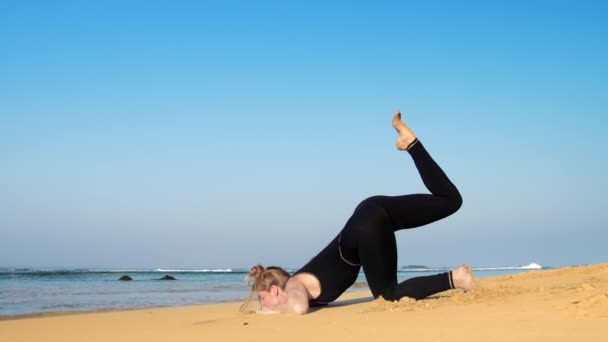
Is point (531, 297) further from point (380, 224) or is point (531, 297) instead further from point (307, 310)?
point (307, 310)

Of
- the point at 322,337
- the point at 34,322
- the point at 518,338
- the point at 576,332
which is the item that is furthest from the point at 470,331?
the point at 34,322

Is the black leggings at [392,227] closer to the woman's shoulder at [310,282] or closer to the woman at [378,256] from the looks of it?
the woman at [378,256]

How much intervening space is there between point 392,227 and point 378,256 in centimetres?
30

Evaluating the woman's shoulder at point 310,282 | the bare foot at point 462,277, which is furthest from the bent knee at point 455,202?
the woman's shoulder at point 310,282

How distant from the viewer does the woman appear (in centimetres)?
482

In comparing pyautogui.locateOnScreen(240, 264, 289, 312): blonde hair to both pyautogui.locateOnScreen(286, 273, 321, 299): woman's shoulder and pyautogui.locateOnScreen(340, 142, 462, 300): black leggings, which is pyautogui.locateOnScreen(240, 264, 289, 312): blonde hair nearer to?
pyautogui.locateOnScreen(286, 273, 321, 299): woman's shoulder

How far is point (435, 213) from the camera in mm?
4914

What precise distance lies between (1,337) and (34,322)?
3.30 ft

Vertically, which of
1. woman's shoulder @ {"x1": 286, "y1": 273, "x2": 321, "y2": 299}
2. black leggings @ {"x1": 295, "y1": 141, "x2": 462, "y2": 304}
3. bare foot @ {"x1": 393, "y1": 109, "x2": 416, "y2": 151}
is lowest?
woman's shoulder @ {"x1": 286, "y1": 273, "x2": 321, "y2": 299}

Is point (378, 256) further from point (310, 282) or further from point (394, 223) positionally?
point (310, 282)

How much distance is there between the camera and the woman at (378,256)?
15.8ft

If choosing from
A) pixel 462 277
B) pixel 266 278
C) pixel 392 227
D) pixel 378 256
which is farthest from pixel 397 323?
pixel 266 278

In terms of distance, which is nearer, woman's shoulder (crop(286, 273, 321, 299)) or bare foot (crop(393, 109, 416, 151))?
bare foot (crop(393, 109, 416, 151))

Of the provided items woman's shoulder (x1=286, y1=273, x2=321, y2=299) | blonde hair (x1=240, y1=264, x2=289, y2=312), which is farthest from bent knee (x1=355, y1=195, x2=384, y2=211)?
blonde hair (x1=240, y1=264, x2=289, y2=312)
